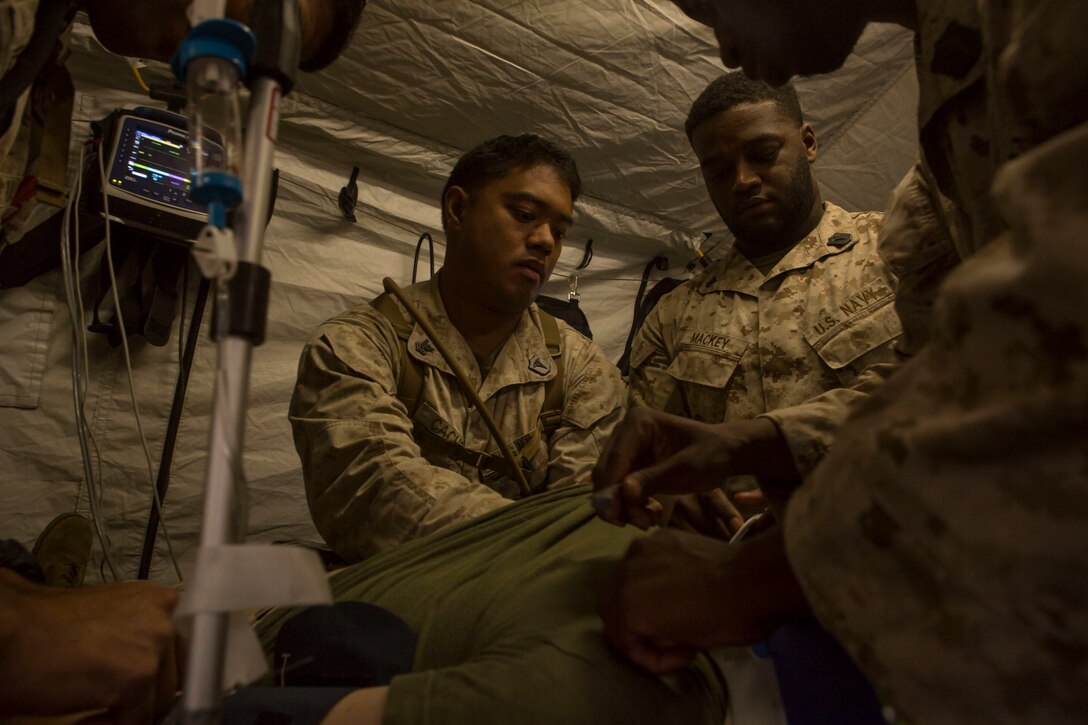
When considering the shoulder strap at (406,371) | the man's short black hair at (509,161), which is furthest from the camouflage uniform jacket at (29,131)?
the man's short black hair at (509,161)

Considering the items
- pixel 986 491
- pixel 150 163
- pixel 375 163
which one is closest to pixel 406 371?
pixel 150 163

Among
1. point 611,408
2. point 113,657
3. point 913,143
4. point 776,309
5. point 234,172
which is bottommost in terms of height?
point 611,408

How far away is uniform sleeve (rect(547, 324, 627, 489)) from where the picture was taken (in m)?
1.43

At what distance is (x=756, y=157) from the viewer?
153cm

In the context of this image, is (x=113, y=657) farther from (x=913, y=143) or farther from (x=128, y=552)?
(x=913, y=143)

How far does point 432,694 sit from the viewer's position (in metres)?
0.48

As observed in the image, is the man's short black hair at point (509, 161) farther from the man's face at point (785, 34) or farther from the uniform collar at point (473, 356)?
the man's face at point (785, 34)

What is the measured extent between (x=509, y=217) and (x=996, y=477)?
1.32 metres

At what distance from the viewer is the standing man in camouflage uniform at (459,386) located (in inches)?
42.6

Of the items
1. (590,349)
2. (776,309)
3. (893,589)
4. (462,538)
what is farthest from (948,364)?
(590,349)

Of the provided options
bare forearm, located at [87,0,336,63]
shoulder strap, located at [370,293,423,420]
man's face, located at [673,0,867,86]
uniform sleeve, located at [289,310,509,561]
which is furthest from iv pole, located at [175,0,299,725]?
shoulder strap, located at [370,293,423,420]

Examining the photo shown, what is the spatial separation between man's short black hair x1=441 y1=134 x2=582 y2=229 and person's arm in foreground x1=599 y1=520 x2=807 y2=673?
1.24 m

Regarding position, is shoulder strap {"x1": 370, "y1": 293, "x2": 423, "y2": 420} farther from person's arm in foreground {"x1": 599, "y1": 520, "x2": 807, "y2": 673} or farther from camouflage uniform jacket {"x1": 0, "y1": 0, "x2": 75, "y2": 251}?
person's arm in foreground {"x1": 599, "y1": 520, "x2": 807, "y2": 673}

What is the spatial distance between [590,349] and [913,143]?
1.32 meters
